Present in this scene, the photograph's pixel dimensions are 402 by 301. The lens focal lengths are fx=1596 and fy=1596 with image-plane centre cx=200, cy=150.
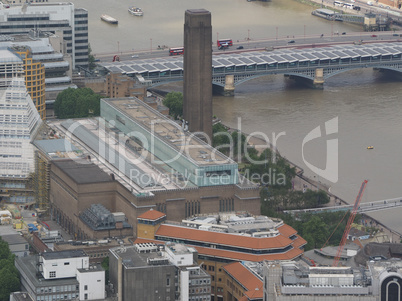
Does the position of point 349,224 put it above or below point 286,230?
below

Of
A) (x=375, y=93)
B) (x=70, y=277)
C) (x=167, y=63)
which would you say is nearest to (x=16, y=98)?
(x=70, y=277)

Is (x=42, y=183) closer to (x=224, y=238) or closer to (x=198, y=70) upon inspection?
(x=198, y=70)

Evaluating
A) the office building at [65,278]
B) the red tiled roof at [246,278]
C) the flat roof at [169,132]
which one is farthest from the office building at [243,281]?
the flat roof at [169,132]

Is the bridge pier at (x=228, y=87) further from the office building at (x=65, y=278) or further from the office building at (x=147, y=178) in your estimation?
the office building at (x=65, y=278)

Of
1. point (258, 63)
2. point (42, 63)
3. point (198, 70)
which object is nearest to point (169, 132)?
point (198, 70)

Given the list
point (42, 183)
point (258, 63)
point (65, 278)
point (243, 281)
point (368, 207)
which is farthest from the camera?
point (258, 63)

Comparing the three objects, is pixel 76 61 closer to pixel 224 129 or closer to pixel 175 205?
pixel 224 129
